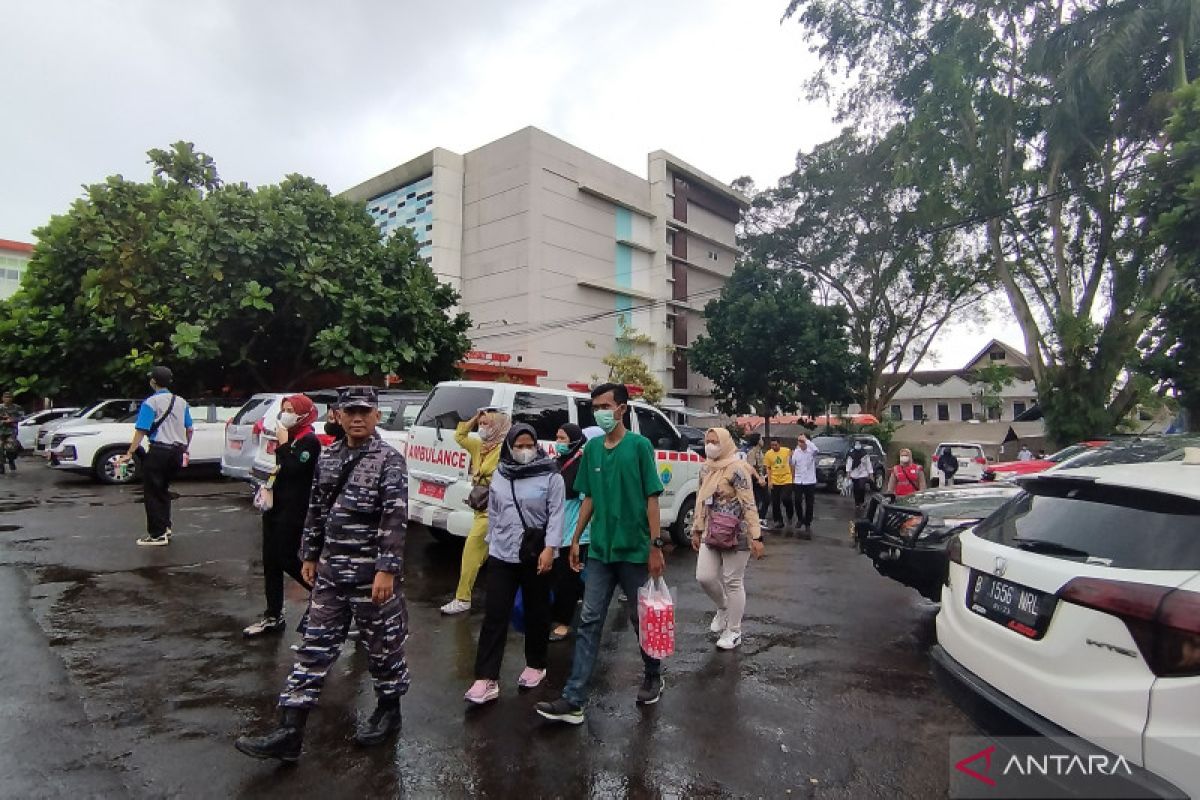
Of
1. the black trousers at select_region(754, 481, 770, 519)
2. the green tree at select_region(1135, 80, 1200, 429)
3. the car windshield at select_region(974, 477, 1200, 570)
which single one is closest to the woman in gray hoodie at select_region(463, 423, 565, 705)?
the car windshield at select_region(974, 477, 1200, 570)

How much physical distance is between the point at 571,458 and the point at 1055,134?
64.1 ft

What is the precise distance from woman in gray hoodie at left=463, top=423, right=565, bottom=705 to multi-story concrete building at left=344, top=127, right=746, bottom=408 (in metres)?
28.8

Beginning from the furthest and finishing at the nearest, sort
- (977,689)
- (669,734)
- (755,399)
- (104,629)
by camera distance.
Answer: (755,399)
(104,629)
(669,734)
(977,689)

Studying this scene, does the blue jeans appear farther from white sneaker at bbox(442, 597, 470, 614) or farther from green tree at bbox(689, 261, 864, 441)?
green tree at bbox(689, 261, 864, 441)

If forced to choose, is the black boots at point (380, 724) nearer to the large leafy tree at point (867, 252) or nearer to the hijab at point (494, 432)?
the hijab at point (494, 432)

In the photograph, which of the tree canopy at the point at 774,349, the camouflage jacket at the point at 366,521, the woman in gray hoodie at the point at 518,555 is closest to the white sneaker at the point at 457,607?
the woman in gray hoodie at the point at 518,555

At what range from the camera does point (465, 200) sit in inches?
1385

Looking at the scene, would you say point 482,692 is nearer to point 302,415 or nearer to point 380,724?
point 380,724

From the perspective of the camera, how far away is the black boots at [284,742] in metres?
2.97

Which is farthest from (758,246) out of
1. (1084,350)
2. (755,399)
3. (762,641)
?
(762,641)

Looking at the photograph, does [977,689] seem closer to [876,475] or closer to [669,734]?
[669,734]

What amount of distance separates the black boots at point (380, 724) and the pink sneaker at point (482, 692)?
1.36 feet

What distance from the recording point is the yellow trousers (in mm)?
5492

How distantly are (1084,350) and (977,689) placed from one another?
19839 millimetres
